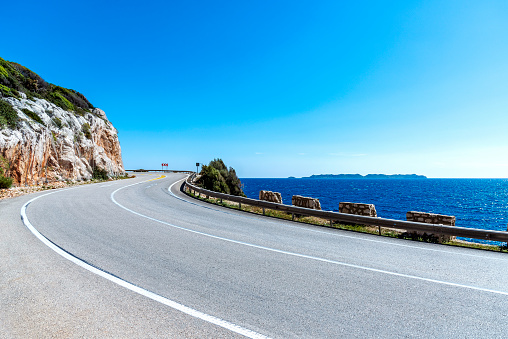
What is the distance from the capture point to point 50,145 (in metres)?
24.1

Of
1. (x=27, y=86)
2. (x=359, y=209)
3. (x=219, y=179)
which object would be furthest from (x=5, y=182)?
(x=359, y=209)

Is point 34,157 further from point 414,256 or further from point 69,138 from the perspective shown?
point 414,256

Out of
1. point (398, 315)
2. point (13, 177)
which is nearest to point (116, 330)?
point (398, 315)

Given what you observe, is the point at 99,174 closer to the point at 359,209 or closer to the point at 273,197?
the point at 273,197

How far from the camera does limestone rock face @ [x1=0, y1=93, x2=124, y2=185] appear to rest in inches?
762

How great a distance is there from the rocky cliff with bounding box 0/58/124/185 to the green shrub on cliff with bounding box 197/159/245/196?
13216 mm

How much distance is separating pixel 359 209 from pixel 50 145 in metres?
27.4

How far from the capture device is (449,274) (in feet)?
17.0

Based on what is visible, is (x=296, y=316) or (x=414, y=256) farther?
(x=414, y=256)

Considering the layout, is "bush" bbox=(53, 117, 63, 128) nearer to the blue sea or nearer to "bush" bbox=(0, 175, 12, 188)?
"bush" bbox=(0, 175, 12, 188)

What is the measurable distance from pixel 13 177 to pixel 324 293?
24.1 metres

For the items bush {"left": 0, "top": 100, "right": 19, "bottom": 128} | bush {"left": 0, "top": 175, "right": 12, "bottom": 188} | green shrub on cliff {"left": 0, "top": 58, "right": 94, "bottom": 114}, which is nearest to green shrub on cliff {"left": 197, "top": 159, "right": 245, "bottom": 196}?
bush {"left": 0, "top": 175, "right": 12, "bottom": 188}

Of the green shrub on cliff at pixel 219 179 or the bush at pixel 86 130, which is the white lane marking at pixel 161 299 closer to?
the green shrub on cliff at pixel 219 179

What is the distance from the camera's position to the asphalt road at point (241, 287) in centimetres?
316
